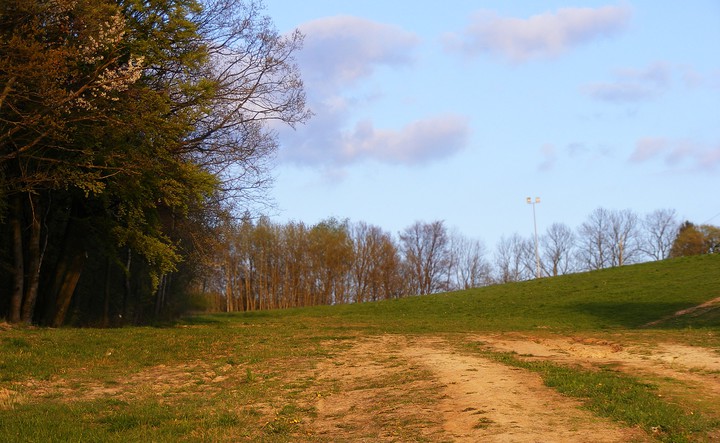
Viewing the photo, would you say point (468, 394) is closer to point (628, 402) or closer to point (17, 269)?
point (628, 402)

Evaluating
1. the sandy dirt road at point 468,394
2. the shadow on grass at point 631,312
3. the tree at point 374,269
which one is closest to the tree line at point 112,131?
the sandy dirt road at point 468,394

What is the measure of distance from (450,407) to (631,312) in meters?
26.0

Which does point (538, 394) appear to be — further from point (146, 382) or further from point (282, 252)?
point (282, 252)

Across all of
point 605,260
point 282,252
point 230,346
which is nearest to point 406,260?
point 282,252

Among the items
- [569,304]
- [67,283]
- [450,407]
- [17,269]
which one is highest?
[17,269]

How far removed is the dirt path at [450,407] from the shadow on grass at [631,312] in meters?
17.8

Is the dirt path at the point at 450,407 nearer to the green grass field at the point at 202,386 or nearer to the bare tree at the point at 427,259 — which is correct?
the green grass field at the point at 202,386

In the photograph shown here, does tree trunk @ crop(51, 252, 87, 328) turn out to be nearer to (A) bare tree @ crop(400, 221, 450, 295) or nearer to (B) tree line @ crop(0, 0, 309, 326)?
(B) tree line @ crop(0, 0, 309, 326)

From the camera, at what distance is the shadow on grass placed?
29.6m

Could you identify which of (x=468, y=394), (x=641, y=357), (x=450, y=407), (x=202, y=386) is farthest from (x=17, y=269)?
(x=641, y=357)

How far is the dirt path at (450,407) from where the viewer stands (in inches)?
303

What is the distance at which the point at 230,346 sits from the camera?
59.9 feet

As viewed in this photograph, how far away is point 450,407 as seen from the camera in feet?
30.6

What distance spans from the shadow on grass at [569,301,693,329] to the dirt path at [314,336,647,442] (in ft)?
58.3
